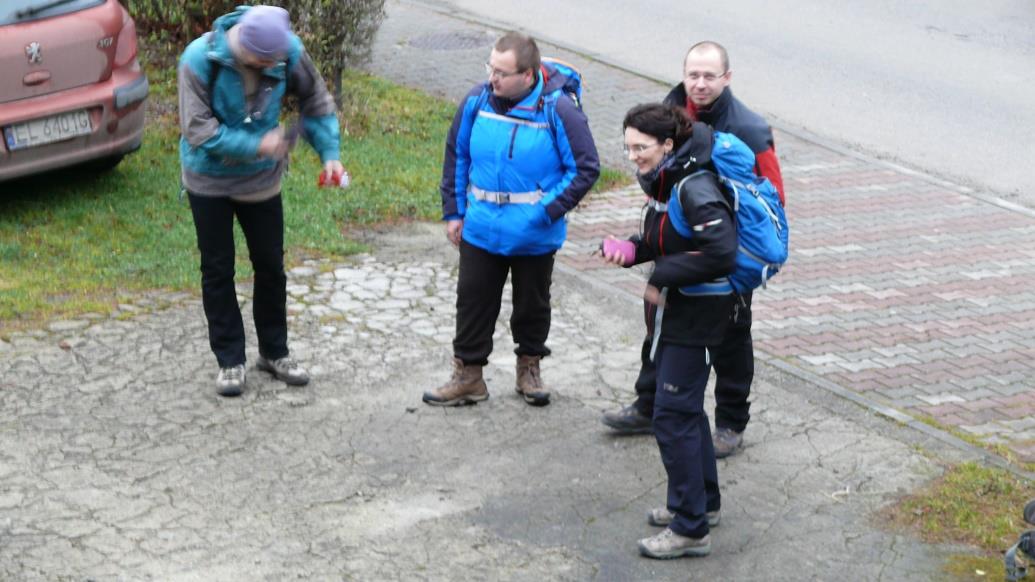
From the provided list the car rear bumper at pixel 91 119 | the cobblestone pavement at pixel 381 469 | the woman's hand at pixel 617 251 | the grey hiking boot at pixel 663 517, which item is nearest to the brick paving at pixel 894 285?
the cobblestone pavement at pixel 381 469

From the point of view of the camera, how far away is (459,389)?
660 centimetres

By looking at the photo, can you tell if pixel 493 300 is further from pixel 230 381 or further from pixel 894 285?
pixel 894 285

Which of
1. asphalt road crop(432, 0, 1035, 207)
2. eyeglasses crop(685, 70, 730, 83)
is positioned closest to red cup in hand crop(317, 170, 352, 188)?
eyeglasses crop(685, 70, 730, 83)

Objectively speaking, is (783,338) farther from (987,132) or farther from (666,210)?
(987,132)

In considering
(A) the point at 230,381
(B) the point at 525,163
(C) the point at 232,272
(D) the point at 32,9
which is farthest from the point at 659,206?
(D) the point at 32,9

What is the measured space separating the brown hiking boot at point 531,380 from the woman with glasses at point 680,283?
125 cm

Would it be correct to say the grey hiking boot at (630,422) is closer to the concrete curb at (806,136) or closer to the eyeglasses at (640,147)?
the eyeglasses at (640,147)

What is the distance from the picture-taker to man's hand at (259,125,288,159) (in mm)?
6242

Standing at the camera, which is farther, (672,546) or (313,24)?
(313,24)

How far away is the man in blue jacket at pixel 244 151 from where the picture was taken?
614cm

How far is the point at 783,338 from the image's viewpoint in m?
7.54

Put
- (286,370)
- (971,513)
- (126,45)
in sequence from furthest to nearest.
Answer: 1. (126,45)
2. (286,370)
3. (971,513)

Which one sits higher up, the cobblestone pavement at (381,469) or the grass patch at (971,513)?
the grass patch at (971,513)

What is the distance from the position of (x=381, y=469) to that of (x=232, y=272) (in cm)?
127
